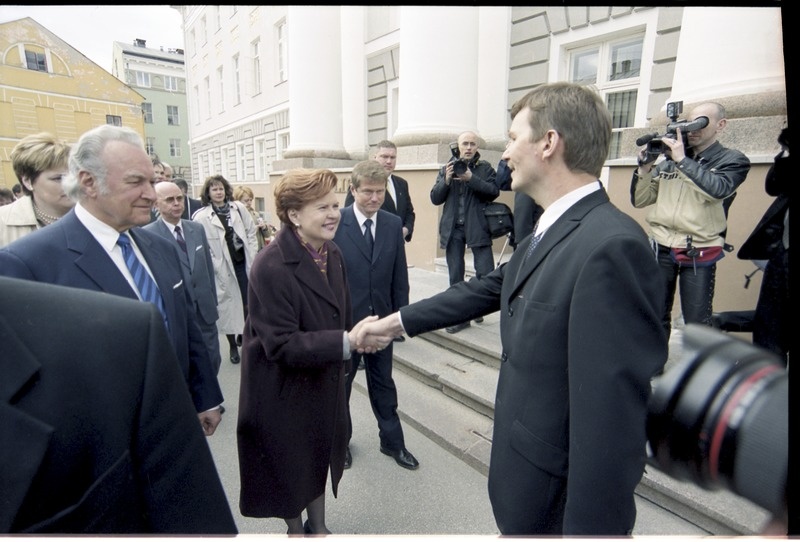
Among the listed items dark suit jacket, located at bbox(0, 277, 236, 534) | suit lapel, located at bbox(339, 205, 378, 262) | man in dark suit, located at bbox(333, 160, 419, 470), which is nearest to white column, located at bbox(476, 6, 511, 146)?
man in dark suit, located at bbox(333, 160, 419, 470)

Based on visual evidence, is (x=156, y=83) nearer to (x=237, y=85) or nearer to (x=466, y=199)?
(x=466, y=199)

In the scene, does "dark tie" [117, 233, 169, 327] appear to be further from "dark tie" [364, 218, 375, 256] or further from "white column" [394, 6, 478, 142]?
"white column" [394, 6, 478, 142]

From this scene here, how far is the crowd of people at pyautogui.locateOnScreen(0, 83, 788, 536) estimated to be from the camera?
2.39ft

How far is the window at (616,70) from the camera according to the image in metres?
4.70

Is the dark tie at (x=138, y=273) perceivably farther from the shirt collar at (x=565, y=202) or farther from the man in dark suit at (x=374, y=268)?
the shirt collar at (x=565, y=202)

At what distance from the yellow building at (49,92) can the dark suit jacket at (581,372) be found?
51.8 inches

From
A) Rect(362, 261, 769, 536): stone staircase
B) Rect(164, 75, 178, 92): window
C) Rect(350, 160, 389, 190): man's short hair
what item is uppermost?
Rect(164, 75, 178, 92): window

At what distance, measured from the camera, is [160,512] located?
0.78 metres

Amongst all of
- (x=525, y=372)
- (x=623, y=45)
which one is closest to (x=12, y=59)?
(x=525, y=372)

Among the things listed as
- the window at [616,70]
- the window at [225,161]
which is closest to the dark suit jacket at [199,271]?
the window at [616,70]

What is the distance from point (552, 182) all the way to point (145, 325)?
1.03 m

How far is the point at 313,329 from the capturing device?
64.4 inches

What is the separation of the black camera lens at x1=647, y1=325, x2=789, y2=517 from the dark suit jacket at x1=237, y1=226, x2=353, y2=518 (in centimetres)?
109

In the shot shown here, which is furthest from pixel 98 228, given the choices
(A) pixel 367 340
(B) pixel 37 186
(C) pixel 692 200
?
(C) pixel 692 200
